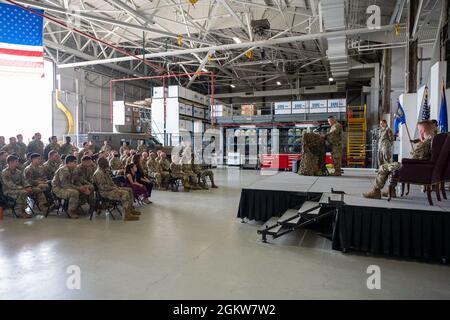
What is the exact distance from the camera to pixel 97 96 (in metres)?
21.2

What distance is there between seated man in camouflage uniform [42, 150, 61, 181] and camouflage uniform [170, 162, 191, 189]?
3.43 m

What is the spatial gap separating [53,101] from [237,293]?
723 inches

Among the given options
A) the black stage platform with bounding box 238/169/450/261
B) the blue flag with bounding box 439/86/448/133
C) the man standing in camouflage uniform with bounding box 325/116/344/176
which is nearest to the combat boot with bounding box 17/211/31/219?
the black stage platform with bounding box 238/169/450/261

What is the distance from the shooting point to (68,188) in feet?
21.0

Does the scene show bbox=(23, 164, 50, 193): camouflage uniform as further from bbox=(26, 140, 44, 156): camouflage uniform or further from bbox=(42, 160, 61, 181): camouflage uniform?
bbox=(26, 140, 44, 156): camouflage uniform

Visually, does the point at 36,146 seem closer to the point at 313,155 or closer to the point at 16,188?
the point at 16,188

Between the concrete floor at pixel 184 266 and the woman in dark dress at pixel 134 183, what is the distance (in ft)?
5.62

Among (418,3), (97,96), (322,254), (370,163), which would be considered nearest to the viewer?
(322,254)

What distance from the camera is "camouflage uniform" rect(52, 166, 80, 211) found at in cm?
633

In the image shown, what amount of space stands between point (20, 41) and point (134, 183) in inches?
192

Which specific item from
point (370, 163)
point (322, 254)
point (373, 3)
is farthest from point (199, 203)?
point (370, 163)

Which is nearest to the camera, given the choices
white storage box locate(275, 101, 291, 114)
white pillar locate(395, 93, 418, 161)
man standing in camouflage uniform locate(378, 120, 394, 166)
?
man standing in camouflage uniform locate(378, 120, 394, 166)

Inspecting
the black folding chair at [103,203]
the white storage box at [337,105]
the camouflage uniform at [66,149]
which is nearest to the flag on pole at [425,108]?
the white storage box at [337,105]
